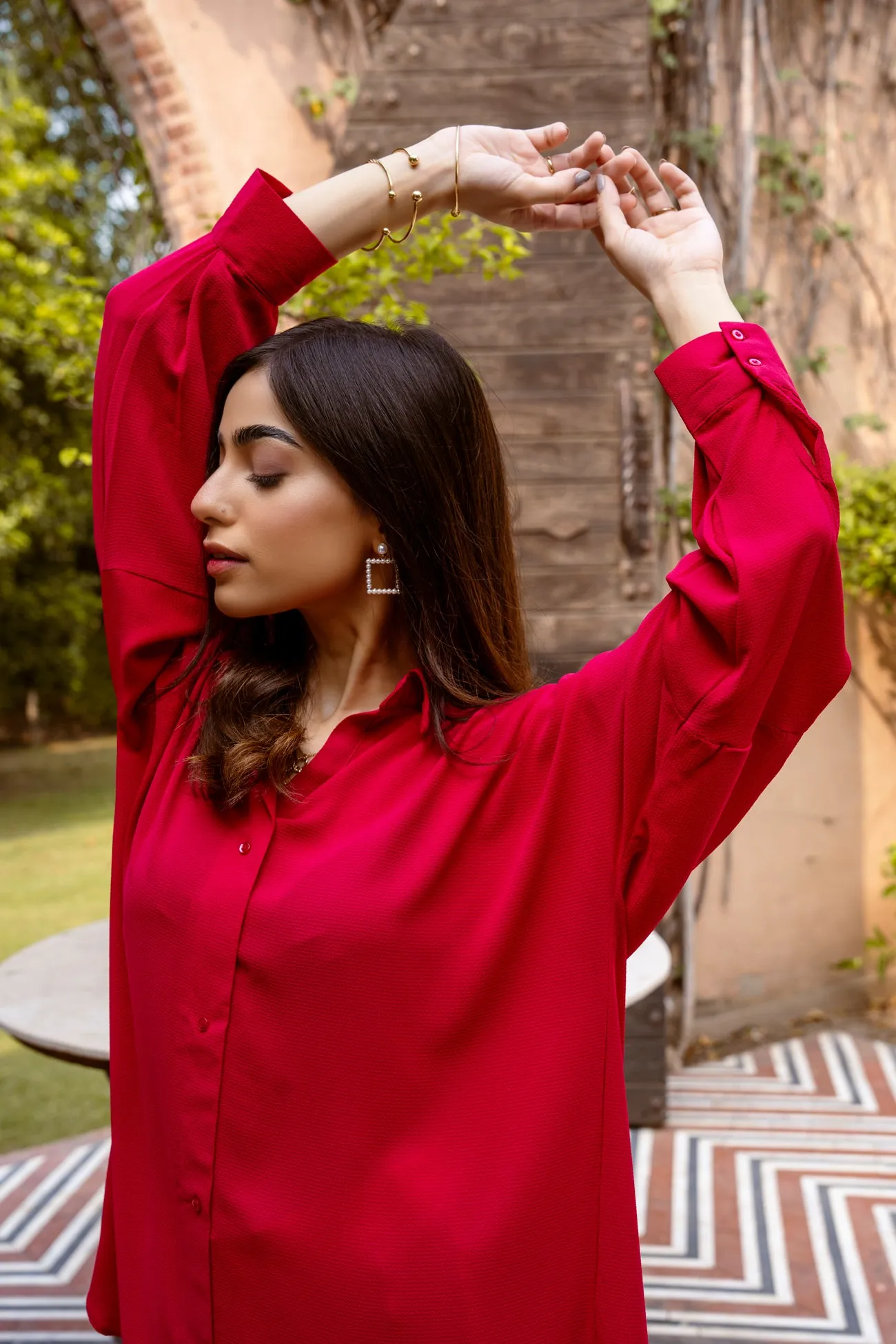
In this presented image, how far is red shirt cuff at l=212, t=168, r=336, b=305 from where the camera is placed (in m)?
1.34

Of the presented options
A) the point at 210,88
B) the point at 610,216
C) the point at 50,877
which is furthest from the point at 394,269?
A: the point at 50,877

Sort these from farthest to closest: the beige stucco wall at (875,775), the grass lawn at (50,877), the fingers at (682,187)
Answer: the beige stucco wall at (875,775) < the grass lawn at (50,877) < the fingers at (682,187)

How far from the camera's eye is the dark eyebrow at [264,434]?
1.16 metres

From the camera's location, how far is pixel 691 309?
1.10 m

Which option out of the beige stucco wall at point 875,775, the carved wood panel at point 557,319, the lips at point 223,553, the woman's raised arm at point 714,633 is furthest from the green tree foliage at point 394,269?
the beige stucco wall at point 875,775

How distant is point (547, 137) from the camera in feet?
4.39

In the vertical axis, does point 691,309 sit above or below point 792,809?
above

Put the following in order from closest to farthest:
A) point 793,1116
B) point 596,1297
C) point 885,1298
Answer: point 596,1297
point 885,1298
point 793,1116

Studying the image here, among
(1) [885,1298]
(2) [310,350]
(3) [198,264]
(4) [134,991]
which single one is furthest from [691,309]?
(1) [885,1298]

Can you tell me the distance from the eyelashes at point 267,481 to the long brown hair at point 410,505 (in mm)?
46

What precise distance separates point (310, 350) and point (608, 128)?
105 inches

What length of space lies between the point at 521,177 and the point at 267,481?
1.46 ft

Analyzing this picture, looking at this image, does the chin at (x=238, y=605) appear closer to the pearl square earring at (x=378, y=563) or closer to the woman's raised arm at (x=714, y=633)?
the pearl square earring at (x=378, y=563)

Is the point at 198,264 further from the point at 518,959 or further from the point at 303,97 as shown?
→ the point at 303,97
